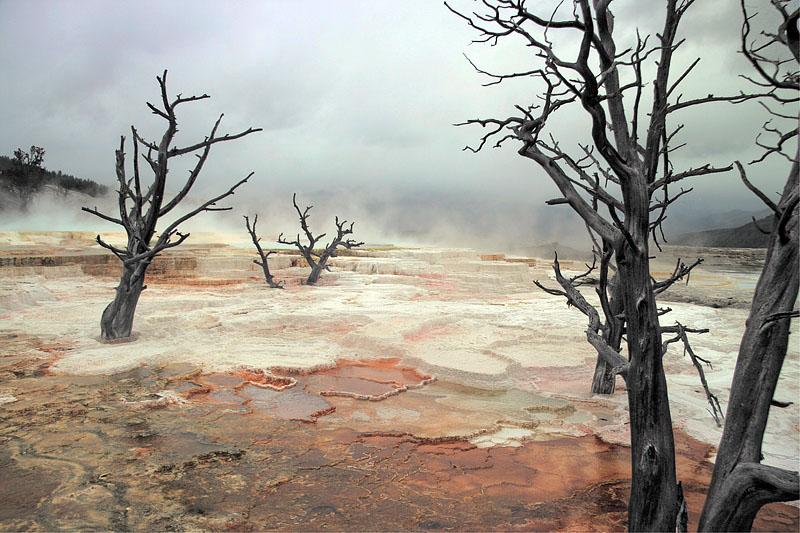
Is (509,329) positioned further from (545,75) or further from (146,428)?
(545,75)

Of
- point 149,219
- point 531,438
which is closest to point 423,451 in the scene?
point 531,438

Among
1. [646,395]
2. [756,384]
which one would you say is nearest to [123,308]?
[646,395]

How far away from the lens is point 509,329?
8.85m

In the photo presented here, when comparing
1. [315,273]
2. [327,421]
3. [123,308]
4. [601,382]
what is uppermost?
[315,273]

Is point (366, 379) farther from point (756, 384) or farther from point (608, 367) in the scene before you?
point (756, 384)

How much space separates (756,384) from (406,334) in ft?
20.6

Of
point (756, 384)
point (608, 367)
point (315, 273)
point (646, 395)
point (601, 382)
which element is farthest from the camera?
point (315, 273)

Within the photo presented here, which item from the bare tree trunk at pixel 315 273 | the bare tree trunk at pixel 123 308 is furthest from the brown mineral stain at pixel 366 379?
the bare tree trunk at pixel 315 273

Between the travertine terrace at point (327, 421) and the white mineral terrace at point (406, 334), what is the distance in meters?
0.05

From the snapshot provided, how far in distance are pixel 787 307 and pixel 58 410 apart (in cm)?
549

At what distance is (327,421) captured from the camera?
477 cm

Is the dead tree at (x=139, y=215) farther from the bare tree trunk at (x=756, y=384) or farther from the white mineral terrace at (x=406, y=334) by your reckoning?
the bare tree trunk at (x=756, y=384)

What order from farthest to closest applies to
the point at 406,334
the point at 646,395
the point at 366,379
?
the point at 406,334 → the point at 366,379 → the point at 646,395

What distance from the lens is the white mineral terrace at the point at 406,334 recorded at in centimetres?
534
